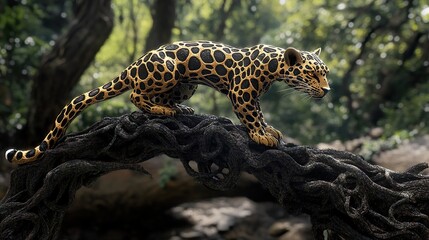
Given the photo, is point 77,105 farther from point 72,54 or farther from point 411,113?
point 411,113

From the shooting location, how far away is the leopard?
2.54 metres

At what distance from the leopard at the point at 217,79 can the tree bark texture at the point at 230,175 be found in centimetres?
10

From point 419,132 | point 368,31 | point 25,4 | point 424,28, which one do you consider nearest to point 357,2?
point 368,31

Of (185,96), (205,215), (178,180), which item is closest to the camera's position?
(185,96)

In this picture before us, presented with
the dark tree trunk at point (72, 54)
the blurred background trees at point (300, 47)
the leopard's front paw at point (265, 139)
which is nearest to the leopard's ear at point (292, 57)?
the leopard's front paw at point (265, 139)

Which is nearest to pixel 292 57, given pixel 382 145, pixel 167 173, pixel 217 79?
pixel 217 79

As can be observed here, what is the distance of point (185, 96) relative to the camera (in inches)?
118

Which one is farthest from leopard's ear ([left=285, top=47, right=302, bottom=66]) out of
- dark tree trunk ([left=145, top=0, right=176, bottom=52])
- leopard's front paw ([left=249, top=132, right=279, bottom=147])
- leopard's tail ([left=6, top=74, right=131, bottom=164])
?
dark tree trunk ([left=145, top=0, right=176, bottom=52])

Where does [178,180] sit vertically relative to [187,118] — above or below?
below

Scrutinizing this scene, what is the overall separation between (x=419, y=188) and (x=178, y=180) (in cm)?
410

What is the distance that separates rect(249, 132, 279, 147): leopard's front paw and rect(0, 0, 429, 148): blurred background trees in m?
3.66

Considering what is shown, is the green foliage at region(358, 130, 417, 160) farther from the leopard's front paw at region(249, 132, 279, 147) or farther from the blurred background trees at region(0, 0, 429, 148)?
the leopard's front paw at region(249, 132, 279, 147)

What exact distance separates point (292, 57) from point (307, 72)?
0.41ft

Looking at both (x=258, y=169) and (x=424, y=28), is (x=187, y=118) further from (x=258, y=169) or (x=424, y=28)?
(x=424, y=28)
